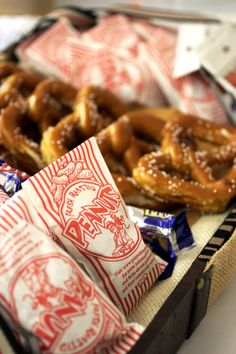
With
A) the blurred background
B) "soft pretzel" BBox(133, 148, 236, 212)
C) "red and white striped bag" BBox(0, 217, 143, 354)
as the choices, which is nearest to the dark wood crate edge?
"red and white striped bag" BBox(0, 217, 143, 354)

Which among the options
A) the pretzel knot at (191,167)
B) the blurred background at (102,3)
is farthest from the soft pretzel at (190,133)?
the blurred background at (102,3)

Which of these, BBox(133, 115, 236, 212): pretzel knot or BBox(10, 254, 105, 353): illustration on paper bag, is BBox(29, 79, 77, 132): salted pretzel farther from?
BBox(10, 254, 105, 353): illustration on paper bag

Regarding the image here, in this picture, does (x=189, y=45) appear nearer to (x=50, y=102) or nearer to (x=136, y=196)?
(x=50, y=102)

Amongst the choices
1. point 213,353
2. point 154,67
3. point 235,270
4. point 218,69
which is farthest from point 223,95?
point 213,353

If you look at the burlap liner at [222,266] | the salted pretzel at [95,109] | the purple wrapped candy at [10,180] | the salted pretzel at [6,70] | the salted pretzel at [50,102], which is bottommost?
the burlap liner at [222,266]

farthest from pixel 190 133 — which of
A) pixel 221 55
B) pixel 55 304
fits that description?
pixel 55 304

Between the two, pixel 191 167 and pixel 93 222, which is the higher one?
pixel 93 222

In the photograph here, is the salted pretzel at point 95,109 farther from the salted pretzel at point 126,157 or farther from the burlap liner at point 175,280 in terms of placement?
the burlap liner at point 175,280
